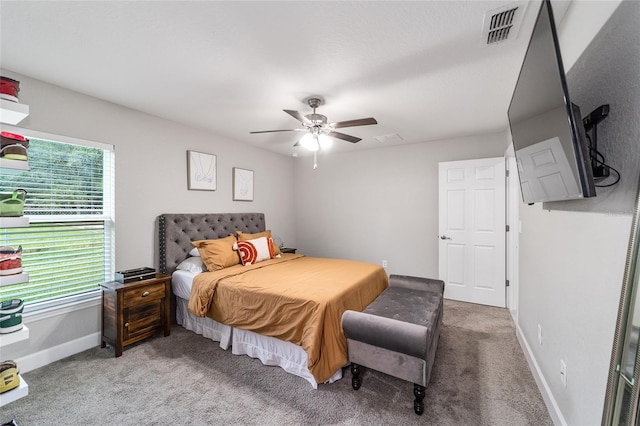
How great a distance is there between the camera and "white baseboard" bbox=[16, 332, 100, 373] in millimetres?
2246

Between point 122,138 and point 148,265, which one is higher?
point 122,138

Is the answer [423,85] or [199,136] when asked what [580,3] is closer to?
[423,85]

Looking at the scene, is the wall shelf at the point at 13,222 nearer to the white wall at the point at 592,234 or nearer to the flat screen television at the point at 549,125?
the flat screen television at the point at 549,125

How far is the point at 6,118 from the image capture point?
1.73 m

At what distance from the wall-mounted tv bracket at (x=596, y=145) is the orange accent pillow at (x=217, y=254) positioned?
127 inches

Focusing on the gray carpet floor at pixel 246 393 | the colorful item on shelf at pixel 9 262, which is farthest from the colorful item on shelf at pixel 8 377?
the colorful item on shelf at pixel 9 262

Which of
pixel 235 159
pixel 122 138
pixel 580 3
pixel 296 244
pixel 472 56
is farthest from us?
pixel 296 244

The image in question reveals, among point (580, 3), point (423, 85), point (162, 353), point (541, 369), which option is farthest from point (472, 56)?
point (162, 353)

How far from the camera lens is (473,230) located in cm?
392

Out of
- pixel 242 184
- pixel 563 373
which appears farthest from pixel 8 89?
pixel 563 373

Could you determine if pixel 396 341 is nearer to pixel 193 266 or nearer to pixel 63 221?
pixel 193 266

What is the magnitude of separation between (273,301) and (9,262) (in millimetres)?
1673

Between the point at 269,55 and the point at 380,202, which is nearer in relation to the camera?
the point at 269,55

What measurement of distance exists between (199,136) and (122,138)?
968 mm
